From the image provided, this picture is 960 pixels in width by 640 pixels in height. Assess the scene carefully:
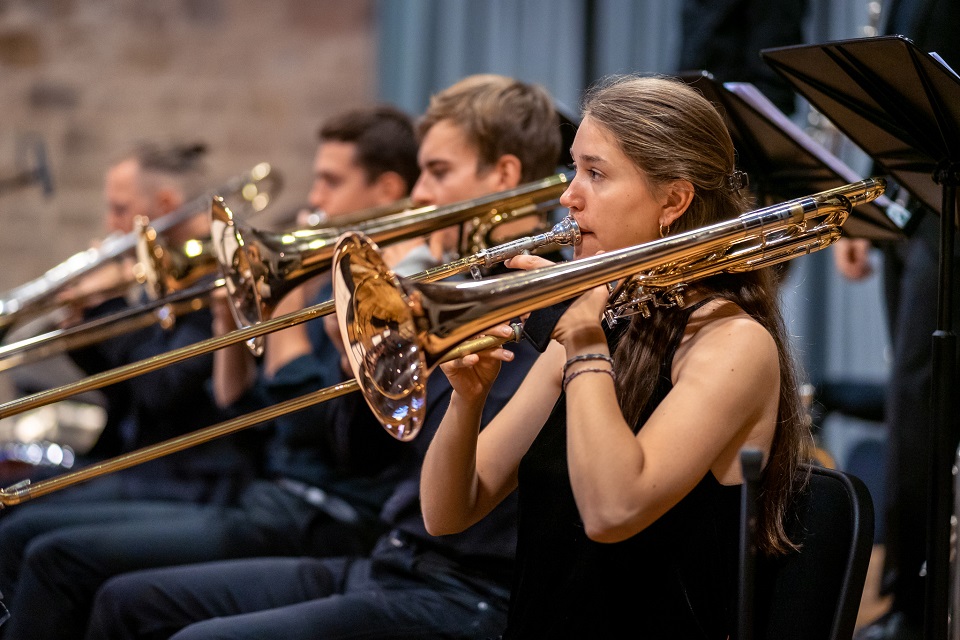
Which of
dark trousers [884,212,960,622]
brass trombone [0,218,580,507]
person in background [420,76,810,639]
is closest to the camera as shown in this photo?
person in background [420,76,810,639]

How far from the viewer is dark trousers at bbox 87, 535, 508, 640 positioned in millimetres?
1877

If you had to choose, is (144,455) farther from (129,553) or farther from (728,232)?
(728,232)

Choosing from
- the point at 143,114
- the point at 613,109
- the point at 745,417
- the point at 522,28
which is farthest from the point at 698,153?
the point at 143,114

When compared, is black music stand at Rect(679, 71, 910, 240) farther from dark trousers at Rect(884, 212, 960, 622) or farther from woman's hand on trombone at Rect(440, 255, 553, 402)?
woman's hand on trombone at Rect(440, 255, 553, 402)

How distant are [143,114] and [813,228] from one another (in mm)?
4571

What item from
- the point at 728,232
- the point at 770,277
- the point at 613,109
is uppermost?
the point at 613,109

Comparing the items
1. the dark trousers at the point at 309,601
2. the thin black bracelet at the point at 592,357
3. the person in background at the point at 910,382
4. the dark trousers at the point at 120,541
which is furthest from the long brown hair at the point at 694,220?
the dark trousers at the point at 120,541

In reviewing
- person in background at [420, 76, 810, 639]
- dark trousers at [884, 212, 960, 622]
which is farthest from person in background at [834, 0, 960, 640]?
person in background at [420, 76, 810, 639]

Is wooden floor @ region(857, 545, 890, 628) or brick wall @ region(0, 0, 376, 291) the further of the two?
brick wall @ region(0, 0, 376, 291)

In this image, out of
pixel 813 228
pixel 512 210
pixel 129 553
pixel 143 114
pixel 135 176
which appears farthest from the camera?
pixel 143 114

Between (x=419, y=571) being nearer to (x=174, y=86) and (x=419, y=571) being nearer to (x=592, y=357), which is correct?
(x=592, y=357)

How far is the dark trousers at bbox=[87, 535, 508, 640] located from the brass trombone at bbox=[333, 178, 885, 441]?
0.52 meters

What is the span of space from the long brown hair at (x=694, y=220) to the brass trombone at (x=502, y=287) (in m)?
0.06

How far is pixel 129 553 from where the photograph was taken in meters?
2.58
